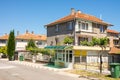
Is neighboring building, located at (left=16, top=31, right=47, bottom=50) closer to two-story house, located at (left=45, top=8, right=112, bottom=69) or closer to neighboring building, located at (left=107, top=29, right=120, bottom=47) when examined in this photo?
two-story house, located at (left=45, top=8, right=112, bottom=69)

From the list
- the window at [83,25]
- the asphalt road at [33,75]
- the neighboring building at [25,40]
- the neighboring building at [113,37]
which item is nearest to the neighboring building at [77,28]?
the window at [83,25]

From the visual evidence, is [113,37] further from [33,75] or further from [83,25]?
[33,75]

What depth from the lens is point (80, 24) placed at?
36656 millimetres

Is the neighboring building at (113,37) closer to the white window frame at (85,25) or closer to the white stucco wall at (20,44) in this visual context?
the white window frame at (85,25)

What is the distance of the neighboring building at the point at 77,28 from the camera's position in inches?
1423

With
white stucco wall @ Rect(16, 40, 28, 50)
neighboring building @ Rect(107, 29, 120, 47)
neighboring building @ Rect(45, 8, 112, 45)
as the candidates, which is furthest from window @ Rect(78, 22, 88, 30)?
white stucco wall @ Rect(16, 40, 28, 50)

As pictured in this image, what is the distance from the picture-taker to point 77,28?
36219 mm

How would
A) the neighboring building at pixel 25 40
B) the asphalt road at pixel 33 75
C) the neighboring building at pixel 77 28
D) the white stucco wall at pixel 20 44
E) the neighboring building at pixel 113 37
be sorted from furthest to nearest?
1. the neighboring building at pixel 25 40
2. the white stucco wall at pixel 20 44
3. the neighboring building at pixel 113 37
4. the neighboring building at pixel 77 28
5. the asphalt road at pixel 33 75

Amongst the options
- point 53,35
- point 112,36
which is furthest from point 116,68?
point 112,36

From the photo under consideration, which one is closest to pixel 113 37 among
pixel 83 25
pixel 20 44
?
pixel 83 25

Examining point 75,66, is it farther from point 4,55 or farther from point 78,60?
point 4,55

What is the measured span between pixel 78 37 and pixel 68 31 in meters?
2.33

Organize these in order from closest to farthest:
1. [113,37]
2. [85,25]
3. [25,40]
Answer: [85,25] → [113,37] → [25,40]

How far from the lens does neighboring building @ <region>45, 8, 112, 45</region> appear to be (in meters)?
36.2
